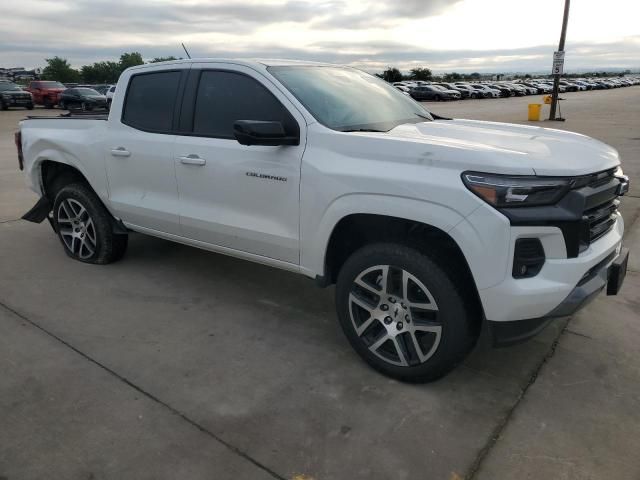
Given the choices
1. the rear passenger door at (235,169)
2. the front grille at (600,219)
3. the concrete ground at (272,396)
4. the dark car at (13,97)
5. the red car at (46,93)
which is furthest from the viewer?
the red car at (46,93)

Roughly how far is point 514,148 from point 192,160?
2.18m

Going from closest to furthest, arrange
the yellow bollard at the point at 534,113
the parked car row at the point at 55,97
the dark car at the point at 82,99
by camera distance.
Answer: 1. the yellow bollard at the point at 534,113
2. the dark car at the point at 82,99
3. the parked car row at the point at 55,97

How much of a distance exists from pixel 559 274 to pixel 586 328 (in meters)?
1.44

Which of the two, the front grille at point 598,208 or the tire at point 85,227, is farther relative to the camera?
the tire at point 85,227

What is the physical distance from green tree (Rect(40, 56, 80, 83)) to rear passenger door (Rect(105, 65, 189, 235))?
97201 mm

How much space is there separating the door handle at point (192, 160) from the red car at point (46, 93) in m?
33.2

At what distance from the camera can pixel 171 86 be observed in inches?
167

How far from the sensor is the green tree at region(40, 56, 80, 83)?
3565 inches

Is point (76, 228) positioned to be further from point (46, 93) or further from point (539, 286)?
point (46, 93)

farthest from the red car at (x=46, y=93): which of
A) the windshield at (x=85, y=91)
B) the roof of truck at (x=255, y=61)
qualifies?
the roof of truck at (x=255, y=61)

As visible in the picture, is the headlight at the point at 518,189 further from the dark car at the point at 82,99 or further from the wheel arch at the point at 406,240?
the dark car at the point at 82,99

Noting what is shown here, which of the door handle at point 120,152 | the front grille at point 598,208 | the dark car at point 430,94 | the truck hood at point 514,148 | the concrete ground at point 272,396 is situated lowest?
the concrete ground at point 272,396

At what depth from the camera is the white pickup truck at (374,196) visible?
2.64 m

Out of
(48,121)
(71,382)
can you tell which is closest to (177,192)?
(71,382)
